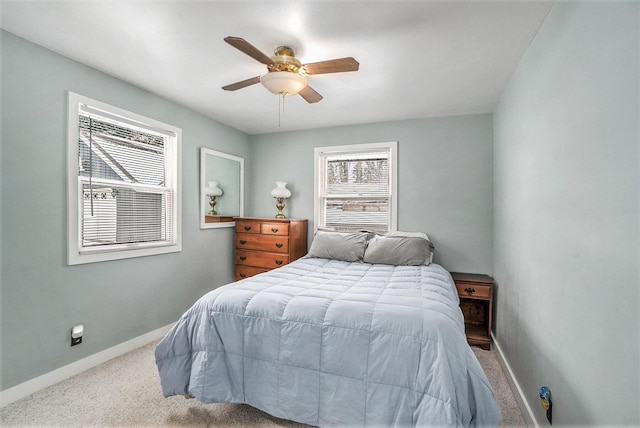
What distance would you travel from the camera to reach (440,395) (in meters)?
1.37

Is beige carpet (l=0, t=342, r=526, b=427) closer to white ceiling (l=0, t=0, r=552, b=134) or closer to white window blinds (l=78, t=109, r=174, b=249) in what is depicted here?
white window blinds (l=78, t=109, r=174, b=249)

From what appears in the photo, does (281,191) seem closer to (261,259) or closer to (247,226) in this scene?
(247,226)

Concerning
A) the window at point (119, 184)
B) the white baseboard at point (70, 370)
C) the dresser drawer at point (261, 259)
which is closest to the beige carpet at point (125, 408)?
the white baseboard at point (70, 370)

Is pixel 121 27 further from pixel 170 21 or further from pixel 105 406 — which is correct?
pixel 105 406

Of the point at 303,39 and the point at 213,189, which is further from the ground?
the point at 303,39

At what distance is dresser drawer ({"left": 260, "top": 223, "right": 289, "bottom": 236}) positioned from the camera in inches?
148

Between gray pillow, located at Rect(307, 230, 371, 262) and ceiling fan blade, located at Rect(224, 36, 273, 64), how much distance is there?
2022mm

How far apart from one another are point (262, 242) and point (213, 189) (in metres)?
0.92

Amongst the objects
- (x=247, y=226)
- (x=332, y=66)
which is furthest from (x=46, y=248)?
(x=332, y=66)

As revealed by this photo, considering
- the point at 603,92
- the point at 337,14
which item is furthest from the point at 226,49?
the point at 603,92

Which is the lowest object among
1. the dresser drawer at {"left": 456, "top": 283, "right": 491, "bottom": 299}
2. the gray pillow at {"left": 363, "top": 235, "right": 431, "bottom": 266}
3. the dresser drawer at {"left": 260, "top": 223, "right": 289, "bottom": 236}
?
the dresser drawer at {"left": 456, "top": 283, "right": 491, "bottom": 299}

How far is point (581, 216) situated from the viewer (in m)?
1.26

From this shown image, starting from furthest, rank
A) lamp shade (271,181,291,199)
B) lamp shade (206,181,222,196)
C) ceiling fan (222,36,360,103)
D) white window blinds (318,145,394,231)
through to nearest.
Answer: lamp shade (271,181,291,199), white window blinds (318,145,394,231), lamp shade (206,181,222,196), ceiling fan (222,36,360,103)

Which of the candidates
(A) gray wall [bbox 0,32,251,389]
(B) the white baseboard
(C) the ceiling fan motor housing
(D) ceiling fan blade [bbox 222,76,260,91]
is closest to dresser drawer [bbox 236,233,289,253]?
(A) gray wall [bbox 0,32,251,389]
